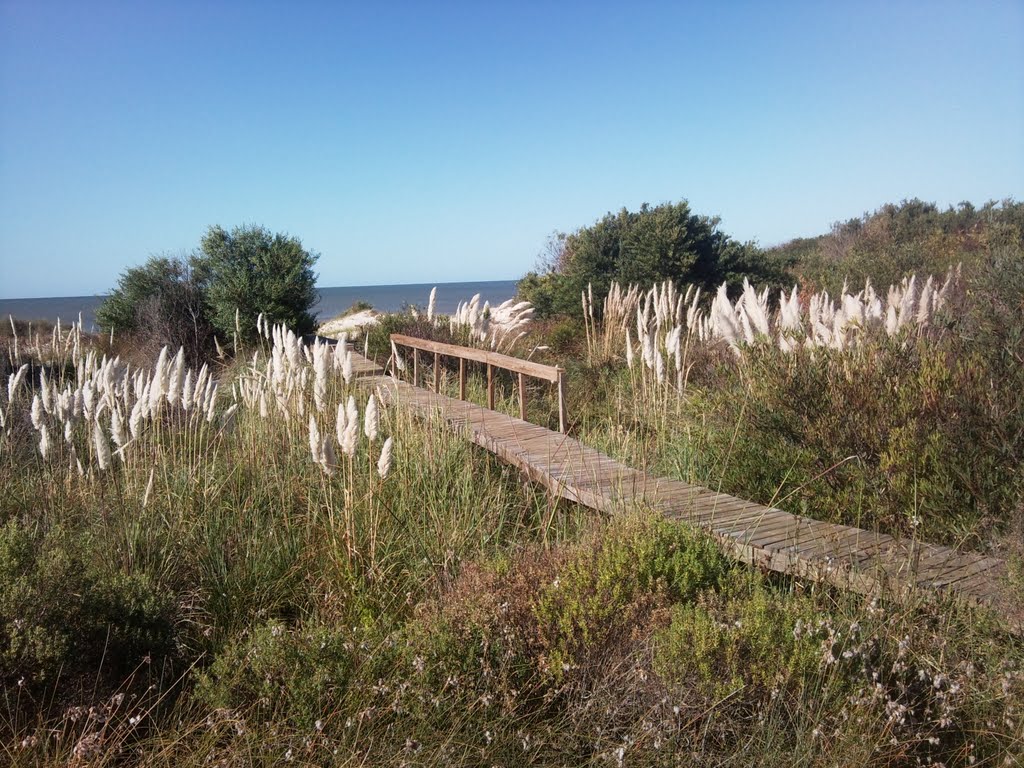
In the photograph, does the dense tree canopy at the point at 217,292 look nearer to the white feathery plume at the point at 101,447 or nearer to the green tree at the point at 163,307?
the green tree at the point at 163,307

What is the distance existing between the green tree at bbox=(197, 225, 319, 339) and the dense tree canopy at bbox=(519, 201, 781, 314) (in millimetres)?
4996

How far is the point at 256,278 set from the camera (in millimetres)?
14289

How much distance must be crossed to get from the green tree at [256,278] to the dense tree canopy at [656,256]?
16.4 ft

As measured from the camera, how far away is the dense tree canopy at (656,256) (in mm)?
14336

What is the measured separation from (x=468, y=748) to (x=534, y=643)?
1.78ft

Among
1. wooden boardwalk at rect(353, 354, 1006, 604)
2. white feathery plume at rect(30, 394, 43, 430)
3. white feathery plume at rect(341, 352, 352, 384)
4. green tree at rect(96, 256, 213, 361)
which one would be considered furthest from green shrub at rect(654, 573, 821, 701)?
green tree at rect(96, 256, 213, 361)

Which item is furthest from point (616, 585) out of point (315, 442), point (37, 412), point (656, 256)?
point (656, 256)

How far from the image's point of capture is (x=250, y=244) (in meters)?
14.7

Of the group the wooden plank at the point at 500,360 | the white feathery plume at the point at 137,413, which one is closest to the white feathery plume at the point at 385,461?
the white feathery plume at the point at 137,413

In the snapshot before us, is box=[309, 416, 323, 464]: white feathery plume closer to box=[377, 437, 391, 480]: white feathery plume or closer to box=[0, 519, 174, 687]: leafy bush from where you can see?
box=[377, 437, 391, 480]: white feathery plume

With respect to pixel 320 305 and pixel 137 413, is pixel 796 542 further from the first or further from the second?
pixel 320 305

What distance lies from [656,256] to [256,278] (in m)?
7.56

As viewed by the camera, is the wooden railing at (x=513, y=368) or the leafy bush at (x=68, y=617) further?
the wooden railing at (x=513, y=368)

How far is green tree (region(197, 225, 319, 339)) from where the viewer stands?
1393 cm
